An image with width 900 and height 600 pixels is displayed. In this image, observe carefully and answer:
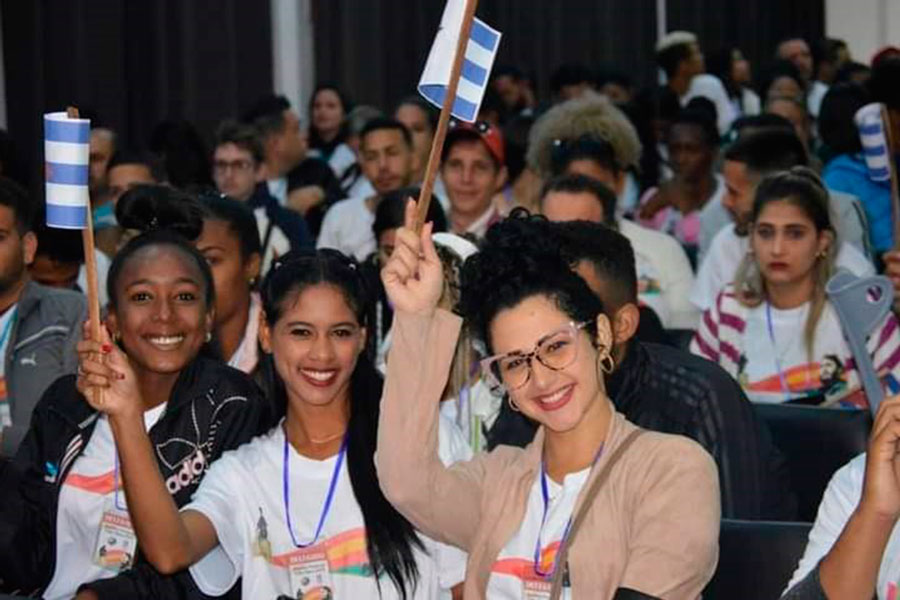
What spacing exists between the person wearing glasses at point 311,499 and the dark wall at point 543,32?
8516mm

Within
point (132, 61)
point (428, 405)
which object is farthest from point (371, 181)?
point (428, 405)

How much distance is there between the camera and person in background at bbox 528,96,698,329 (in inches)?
243

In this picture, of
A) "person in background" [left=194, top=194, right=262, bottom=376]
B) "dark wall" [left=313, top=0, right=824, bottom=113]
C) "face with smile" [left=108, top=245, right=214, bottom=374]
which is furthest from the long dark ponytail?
"dark wall" [left=313, top=0, right=824, bottom=113]

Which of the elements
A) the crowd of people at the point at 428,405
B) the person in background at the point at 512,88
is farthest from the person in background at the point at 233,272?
the person in background at the point at 512,88

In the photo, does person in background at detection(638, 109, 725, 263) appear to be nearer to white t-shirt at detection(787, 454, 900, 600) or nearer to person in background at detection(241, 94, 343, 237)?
person in background at detection(241, 94, 343, 237)

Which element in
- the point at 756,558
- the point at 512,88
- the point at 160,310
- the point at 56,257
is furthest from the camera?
the point at 512,88

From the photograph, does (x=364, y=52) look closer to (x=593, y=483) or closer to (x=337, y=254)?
(x=337, y=254)

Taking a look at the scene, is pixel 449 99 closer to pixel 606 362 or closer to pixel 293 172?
pixel 606 362

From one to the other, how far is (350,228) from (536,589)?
451cm

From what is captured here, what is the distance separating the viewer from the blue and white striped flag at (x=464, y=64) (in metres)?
3.16

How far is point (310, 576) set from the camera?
3.55 meters

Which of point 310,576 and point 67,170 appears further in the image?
point 310,576

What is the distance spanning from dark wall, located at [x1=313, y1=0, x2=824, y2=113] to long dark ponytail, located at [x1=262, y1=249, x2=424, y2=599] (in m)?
8.42

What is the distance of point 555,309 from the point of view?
3154mm
